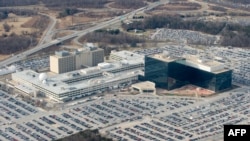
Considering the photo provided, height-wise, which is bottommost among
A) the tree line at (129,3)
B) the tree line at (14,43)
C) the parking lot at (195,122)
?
the parking lot at (195,122)

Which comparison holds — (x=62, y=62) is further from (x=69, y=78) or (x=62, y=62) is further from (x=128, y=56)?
(x=128, y=56)

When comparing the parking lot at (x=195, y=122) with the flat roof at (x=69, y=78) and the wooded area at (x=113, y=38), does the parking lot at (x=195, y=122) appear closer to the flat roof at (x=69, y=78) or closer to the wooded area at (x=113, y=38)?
the flat roof at (x=69, y=78)

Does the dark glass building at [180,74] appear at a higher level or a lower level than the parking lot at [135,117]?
higher

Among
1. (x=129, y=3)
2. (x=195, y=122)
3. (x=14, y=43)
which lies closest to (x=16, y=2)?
(x=129, y=3)

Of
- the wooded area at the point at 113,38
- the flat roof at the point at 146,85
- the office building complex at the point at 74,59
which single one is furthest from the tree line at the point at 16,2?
the flat roof at the point at 146,85

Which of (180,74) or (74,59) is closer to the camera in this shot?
(180,74)
